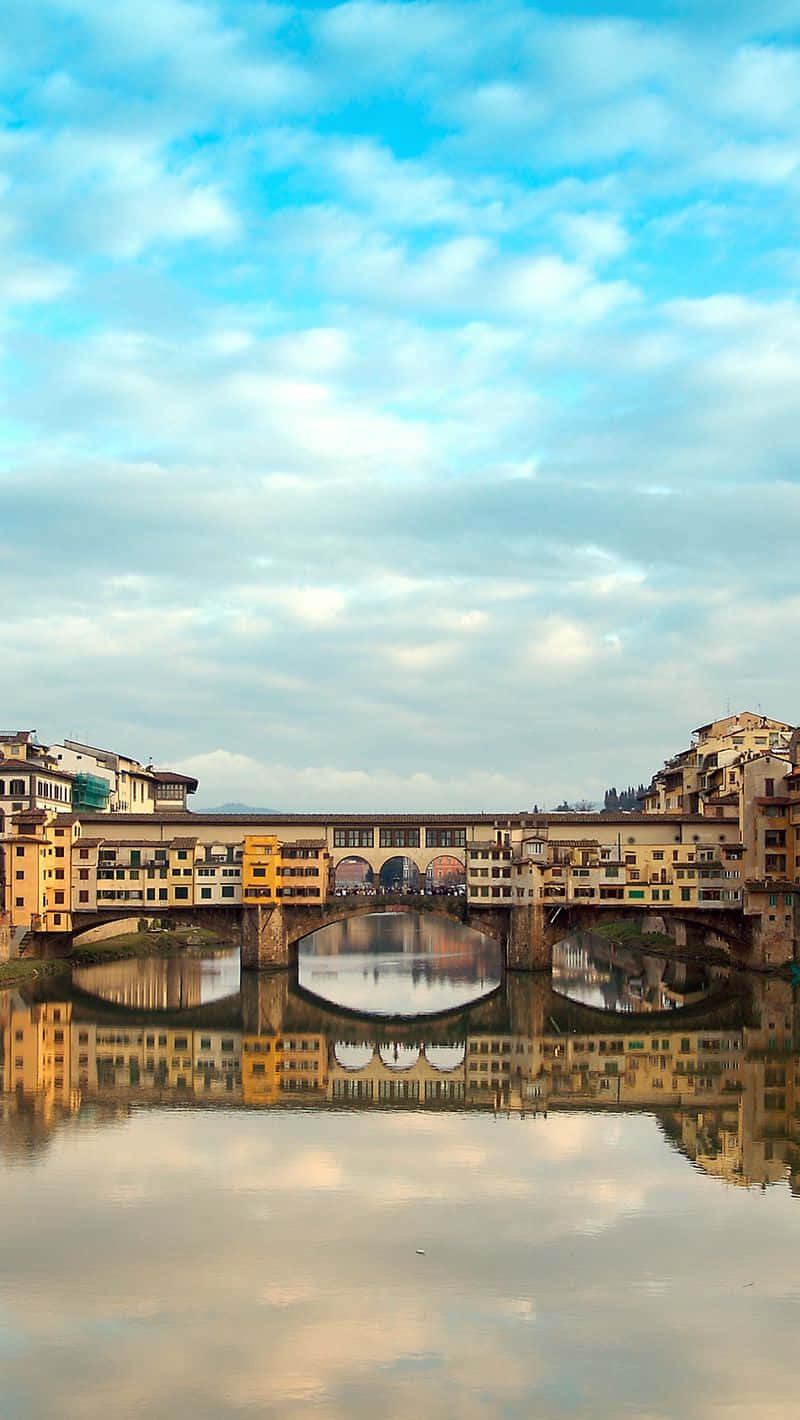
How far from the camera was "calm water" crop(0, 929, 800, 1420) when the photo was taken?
16.5 meters

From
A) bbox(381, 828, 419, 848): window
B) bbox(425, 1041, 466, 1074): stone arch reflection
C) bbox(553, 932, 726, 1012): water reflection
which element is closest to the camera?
bbox(425, 1041, 466, 1074): stone arch reflection

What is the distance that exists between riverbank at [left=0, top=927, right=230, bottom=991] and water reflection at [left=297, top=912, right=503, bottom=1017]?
7.31 m

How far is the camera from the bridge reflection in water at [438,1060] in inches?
1275

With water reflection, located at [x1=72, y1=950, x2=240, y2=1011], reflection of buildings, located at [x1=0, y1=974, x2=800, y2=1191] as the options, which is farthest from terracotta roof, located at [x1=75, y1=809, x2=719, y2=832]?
reflection of buildings, located at [x1=0, y1=974, x2=800, y2=1191]

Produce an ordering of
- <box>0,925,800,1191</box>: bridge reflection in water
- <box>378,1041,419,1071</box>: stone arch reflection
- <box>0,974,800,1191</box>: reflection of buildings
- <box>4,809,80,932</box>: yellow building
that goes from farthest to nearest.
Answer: <box>4,809,80,932</box>: yellow building, <box>378,1041,419,1071</box>: stone arch reflection, <box>0,925,800,1191</box>: bridge reflection in water, <box>0,974,800,1191</box>: reflection of buildings

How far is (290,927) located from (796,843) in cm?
2601

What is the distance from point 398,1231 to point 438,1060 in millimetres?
19988

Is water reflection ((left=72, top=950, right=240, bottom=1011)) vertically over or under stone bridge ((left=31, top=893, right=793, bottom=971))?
under

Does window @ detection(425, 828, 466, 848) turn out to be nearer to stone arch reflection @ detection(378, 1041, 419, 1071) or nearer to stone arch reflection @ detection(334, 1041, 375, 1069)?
stone arch reflection @ detection(378, 1041, 419, 1071)

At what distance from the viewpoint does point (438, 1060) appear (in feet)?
138

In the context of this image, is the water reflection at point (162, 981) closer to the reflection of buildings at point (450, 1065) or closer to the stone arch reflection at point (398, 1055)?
the reflection of buildings at point (450, 1065)

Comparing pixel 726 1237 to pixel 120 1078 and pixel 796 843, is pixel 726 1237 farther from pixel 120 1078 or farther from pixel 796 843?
pixel 796 843

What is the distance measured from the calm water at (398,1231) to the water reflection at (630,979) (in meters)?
14.7

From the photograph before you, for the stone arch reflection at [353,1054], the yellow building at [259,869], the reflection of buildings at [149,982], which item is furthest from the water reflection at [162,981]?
the stone arch reflection at [353,1054]
